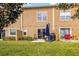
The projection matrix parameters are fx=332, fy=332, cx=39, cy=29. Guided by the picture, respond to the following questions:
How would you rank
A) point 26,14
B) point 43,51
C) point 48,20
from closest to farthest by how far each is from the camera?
point 43,51
point 26,14
point 48,20

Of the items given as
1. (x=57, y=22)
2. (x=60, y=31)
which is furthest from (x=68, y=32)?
(x=57, y=22)

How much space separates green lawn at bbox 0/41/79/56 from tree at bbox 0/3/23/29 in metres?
0.26

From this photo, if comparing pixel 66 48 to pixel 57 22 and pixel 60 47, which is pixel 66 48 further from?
pixel 57 22

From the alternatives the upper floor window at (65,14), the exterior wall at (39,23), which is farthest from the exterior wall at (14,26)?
the upper floor window at (65,14)

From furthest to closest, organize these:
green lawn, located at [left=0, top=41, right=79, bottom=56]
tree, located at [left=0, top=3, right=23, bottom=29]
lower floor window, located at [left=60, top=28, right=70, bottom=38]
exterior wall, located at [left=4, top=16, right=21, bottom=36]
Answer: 1. lower floor window, located at [left=60, top=28, right=70, bottom=38]
2. exterior wall, located at [left=4, top=16, right=21, bottom=36]
3. tree, located at [left=0, top=3, right=23, bottom=29]
4. green lawn, located at [left=0, top=41, right=79, bottom=56]

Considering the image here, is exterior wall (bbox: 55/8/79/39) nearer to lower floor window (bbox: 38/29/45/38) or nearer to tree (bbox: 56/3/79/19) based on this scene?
tree (bbox: 56/3/79/19)

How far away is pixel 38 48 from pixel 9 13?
57 cm

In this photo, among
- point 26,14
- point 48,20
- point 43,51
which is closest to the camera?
point 43,51

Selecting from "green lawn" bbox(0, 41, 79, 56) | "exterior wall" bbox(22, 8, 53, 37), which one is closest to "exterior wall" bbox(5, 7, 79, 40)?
"exterior wall" bbox(22, 8, 53, 37)

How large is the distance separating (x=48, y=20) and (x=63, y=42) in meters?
0.52

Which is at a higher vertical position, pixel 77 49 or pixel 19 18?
pixel 19 18

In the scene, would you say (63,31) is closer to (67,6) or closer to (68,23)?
(68,23)

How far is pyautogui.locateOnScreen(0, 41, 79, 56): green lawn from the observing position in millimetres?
4000

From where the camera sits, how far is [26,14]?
4.38 metres
